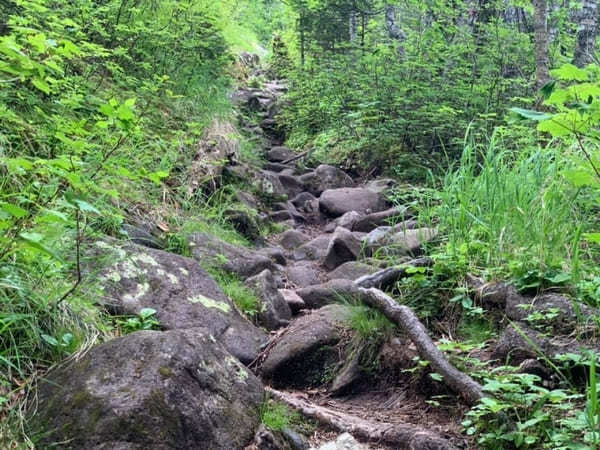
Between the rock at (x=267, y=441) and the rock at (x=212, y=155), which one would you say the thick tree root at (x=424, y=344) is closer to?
the rock at (x=267, y=441)

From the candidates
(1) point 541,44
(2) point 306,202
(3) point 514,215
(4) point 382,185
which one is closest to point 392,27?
(4) point 382,185

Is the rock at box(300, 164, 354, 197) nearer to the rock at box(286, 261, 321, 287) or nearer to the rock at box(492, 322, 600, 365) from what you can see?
the rock at box(286, 261, 321, 287)

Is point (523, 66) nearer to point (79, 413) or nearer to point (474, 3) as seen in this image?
point (474, 3)

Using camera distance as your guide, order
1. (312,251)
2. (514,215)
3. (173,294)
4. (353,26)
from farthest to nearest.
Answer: (353,26)
(312,251)
(173,294)
(514,215)

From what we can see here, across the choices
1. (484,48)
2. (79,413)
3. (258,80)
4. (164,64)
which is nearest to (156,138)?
(164,64)

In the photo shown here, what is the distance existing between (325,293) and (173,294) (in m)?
1.67

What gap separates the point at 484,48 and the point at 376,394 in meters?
7.84

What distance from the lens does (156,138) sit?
6.11 meters

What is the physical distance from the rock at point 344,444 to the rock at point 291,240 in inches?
184

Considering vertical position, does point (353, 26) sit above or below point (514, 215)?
above

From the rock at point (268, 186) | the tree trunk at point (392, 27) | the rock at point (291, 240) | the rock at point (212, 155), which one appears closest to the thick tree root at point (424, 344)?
the rock at point (212, 155)

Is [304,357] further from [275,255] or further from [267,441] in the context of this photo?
[275,255]

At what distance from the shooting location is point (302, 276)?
6.07m

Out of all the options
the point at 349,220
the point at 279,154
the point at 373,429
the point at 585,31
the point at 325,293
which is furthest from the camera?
the point at 279,154
